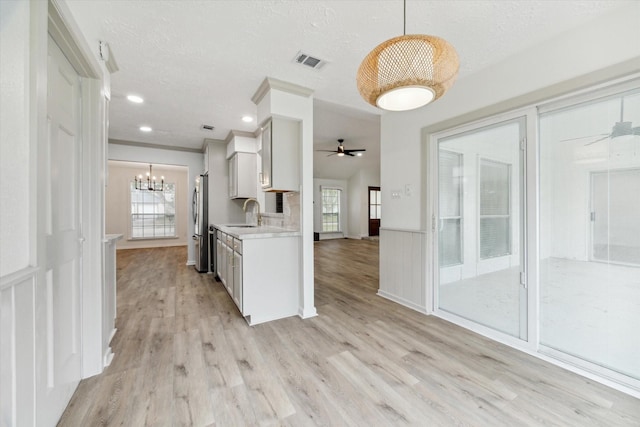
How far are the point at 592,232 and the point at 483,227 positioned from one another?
0.77m

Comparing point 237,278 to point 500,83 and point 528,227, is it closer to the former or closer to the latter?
point 528,227

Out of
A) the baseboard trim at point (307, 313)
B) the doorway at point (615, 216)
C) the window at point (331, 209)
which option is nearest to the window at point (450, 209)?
the doorway at point (615, 216)

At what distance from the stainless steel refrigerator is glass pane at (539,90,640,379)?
186 inches

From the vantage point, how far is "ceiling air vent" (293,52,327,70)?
7.30 feet

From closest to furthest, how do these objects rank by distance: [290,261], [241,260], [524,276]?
[524,276], [241,260], [290,261]

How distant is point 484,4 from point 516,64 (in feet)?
2.56

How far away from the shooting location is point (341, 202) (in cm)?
1045

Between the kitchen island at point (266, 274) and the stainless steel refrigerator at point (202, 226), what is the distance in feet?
6.69

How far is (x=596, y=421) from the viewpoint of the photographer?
141 centimetres

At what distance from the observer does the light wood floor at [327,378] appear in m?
1.45

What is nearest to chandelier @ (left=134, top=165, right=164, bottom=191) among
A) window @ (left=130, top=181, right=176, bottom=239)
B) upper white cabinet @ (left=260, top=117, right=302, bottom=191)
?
window @ (left=130, top=181, right=176, bottom=239)

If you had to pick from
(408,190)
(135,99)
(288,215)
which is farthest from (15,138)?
(408,190)

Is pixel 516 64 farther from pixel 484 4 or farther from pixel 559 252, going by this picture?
pixel 559 252

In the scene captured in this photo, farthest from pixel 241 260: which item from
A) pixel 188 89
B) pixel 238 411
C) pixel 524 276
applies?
pixel 524 276
